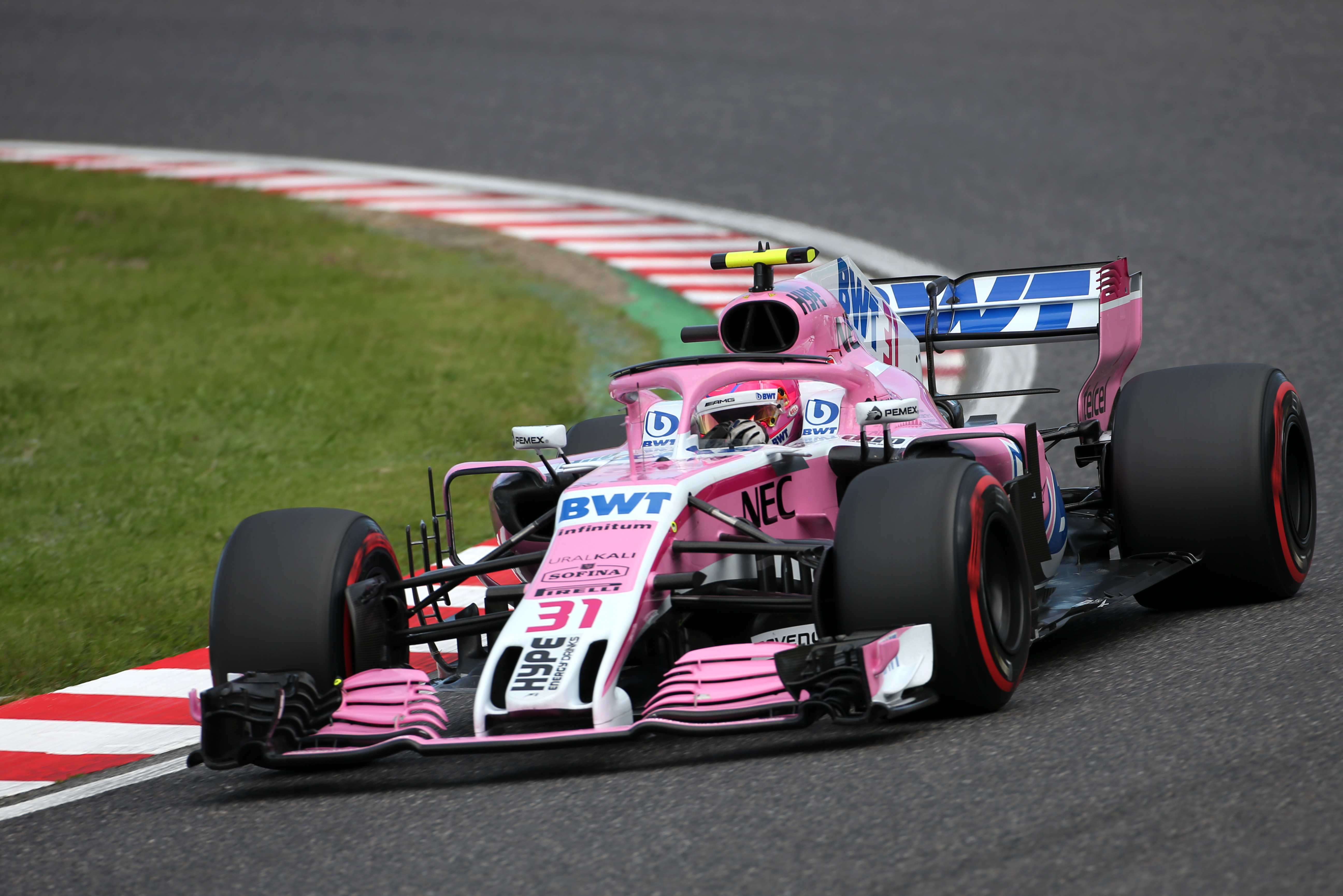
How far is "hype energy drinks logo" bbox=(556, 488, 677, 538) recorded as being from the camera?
527 centimetres

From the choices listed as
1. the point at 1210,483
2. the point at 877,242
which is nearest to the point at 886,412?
the point at 1210,483

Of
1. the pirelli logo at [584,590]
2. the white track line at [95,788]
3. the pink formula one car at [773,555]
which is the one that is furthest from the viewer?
the white track line at [95,788]

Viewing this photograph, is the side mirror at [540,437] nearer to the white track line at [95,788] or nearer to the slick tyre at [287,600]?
the slick tyre at [287,600]

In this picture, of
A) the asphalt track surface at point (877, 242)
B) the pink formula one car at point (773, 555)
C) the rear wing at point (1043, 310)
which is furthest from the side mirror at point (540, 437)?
the rear wing at point (1043, 310)

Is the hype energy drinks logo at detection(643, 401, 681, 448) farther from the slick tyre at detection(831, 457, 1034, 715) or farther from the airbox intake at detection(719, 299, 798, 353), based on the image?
the slick tyre at detection(831, 457, 1034, 715)

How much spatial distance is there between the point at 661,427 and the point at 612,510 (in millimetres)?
980

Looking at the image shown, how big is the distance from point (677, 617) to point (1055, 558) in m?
1.82

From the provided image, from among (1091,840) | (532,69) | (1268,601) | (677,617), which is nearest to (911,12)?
(532,69)

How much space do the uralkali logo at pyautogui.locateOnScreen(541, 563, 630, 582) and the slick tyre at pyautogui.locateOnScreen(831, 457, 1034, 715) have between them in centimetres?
68

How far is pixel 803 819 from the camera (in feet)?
13.7

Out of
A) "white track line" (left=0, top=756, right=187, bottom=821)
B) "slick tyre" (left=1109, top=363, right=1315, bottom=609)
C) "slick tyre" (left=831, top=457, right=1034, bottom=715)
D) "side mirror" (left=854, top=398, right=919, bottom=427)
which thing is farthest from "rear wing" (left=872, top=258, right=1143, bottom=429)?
"white track line" (left=0, top=756, right=187, bottom=821)

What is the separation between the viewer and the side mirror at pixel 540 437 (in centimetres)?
622

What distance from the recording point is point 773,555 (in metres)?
5.29

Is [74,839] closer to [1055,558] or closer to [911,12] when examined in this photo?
[1055,558]
